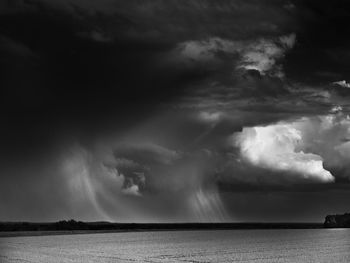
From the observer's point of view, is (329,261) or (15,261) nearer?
(15,261)

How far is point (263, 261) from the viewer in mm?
84125

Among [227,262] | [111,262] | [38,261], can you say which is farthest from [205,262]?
[38,261]

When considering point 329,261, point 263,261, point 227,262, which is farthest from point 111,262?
point 329,261

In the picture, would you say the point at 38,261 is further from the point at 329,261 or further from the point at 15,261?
the point at 329,261

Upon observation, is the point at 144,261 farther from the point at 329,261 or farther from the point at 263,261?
the point at 329,261

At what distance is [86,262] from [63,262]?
373 cm

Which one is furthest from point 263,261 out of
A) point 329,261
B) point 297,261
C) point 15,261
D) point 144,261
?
point 15,261

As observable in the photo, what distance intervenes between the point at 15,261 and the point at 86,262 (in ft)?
37.0

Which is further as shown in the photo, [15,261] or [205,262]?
[205,262]

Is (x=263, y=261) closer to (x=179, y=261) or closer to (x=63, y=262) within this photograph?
(x=179, y=261)

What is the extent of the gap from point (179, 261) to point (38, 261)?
76.5 feet

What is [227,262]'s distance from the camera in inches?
3238

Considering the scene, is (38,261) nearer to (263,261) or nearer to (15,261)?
(15,261)

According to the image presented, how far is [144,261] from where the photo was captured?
8300 cm
